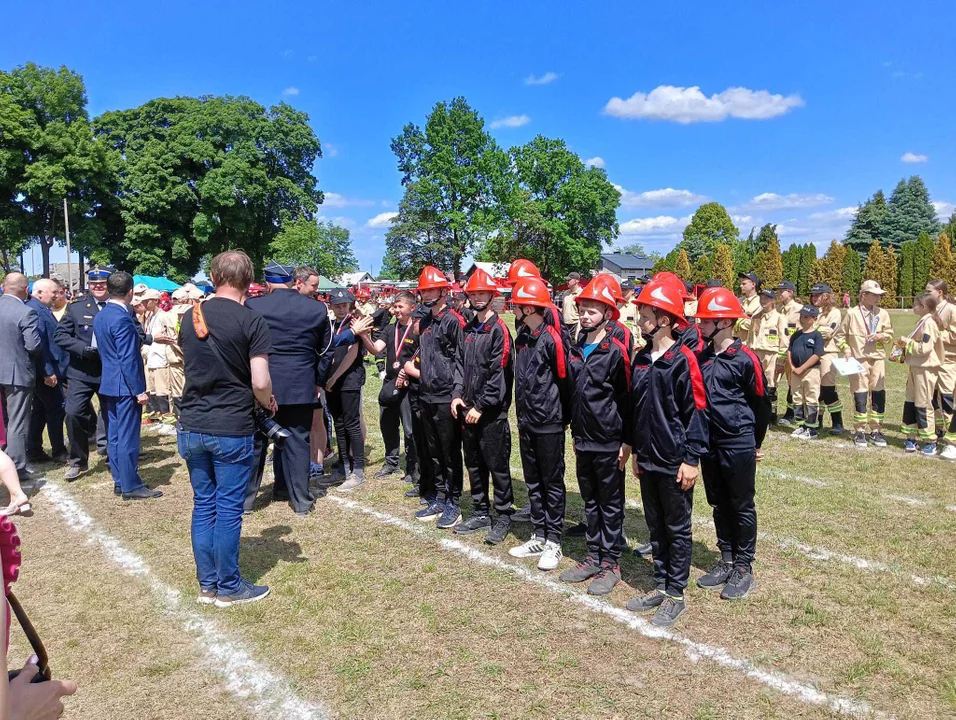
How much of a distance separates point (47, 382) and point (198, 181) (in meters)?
36.0

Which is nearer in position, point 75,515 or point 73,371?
point 75,515

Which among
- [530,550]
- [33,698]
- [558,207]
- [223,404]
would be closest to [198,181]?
[558,207]

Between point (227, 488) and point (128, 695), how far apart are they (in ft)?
4.34

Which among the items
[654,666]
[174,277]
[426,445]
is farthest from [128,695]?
[174,277]

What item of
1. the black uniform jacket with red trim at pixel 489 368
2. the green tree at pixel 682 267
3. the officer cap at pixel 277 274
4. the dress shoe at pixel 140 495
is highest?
the green tree at pixel 682 267

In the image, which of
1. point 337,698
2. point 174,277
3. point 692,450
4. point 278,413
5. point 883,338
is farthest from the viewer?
point 174,277

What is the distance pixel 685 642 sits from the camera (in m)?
3.89

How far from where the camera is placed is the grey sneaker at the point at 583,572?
4762 millimetres

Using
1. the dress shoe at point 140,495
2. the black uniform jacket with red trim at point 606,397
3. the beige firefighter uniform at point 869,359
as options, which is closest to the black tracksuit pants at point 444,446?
the black uniform jacket with red trim at point 606,397

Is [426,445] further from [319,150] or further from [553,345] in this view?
[319,150]

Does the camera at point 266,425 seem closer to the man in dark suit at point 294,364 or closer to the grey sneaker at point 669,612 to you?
the man in dark suit at point 294,364

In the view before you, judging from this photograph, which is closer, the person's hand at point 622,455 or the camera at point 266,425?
the person's hand at point 622,455

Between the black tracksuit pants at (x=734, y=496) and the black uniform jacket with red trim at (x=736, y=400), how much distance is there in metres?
0.09

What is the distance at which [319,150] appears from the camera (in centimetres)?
4588
